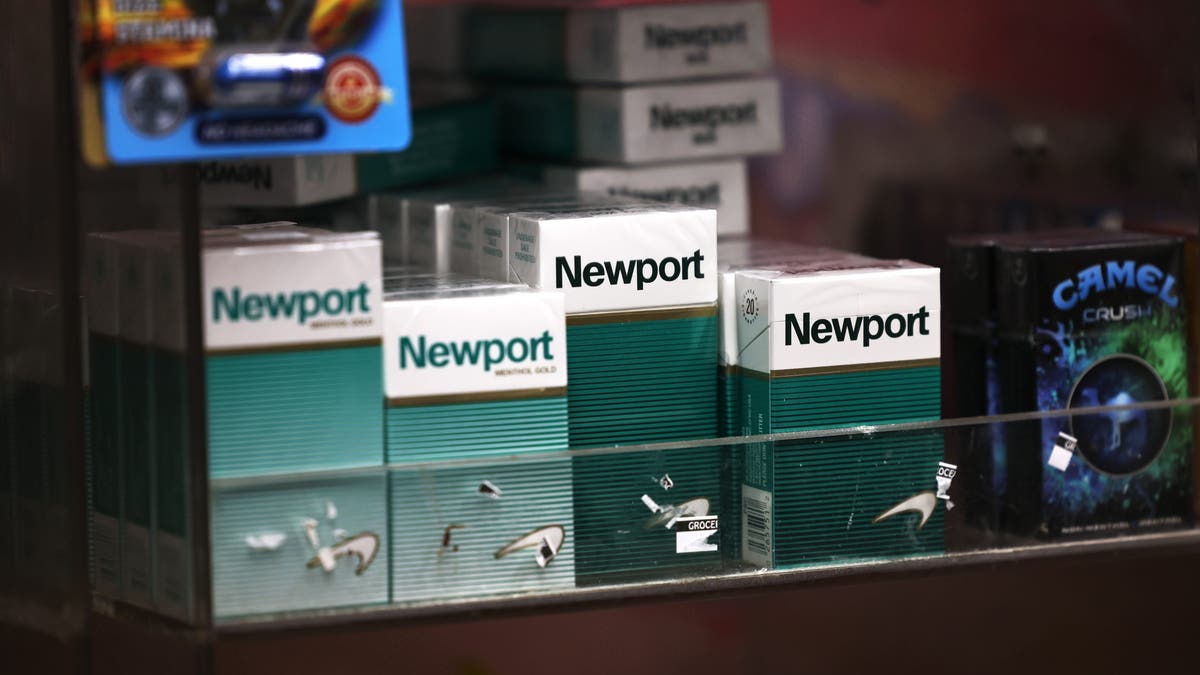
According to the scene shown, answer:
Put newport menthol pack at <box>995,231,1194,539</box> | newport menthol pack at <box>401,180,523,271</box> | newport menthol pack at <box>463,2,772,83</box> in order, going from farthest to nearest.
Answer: newport menthol pack at <box>463,2,772,83</box> < newport menthol pack at <box>401,180,523,271</box> < newport menthol pack at <box>995,231,1194,539</box>

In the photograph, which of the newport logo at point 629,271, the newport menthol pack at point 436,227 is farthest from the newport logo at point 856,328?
the newport menthol pack at point 436,227

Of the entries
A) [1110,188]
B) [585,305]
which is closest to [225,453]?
[585,305]

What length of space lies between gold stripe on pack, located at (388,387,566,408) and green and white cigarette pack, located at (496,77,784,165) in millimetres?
641

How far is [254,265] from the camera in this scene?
1372mm

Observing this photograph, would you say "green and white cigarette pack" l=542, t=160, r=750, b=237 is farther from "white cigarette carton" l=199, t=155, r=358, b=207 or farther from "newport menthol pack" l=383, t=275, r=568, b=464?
"newport menthol pack" l=383, t=275, r=568, b=464

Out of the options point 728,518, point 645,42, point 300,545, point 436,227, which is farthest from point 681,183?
point 300,545

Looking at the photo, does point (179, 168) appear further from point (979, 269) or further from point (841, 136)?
point (841, 136)

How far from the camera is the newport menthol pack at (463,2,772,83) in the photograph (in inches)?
81.0

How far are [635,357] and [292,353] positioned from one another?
35cm

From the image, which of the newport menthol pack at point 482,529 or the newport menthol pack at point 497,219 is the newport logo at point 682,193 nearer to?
the newport menthol pack at point 497,219

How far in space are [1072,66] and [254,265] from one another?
1.42 m

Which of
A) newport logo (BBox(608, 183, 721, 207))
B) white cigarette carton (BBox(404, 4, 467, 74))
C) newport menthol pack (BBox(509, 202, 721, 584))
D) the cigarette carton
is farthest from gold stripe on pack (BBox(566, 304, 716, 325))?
white cigarette carton (BBox(404, 4, 467, 74))

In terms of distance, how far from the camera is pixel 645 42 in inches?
81.3

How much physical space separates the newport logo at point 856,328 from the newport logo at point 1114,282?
16 cm
